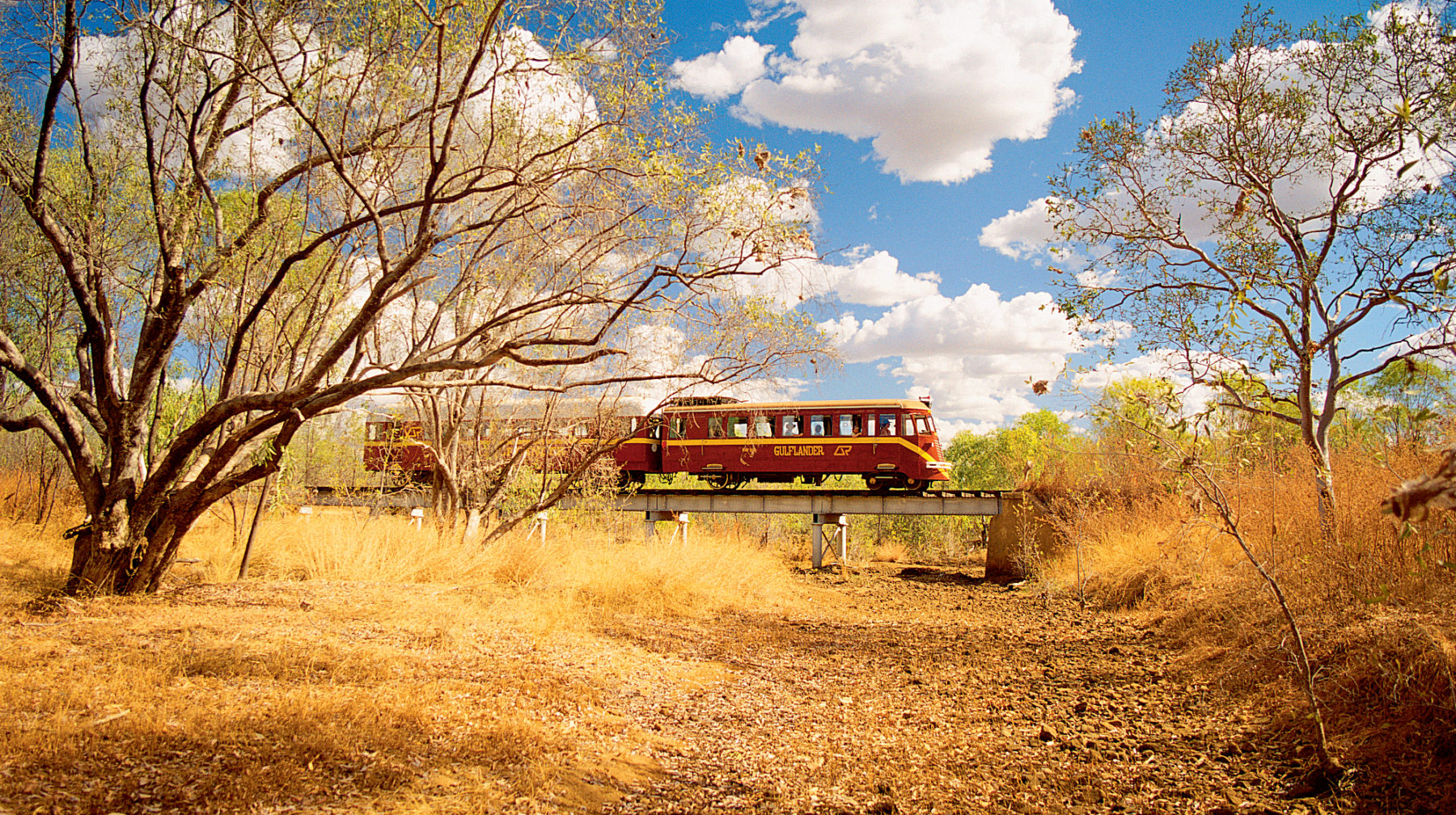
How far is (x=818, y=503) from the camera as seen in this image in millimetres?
19000

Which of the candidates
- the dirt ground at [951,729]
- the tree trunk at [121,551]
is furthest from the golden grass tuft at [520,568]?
the tree trunk at [121,551]

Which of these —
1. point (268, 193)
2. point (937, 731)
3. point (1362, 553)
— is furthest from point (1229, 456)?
point (268, 193)

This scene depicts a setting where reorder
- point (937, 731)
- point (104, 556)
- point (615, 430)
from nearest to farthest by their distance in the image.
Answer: point (937, 731), point (104, 556), point (615, 430)

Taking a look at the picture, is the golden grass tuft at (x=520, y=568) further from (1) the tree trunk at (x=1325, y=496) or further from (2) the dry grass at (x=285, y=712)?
(1) the tree trunk at (x=1325, y=496)

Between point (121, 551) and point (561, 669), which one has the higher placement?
point (121, 551)

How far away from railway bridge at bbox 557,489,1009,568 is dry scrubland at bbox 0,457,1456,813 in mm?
8164

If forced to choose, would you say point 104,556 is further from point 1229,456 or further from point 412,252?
point 1229,456

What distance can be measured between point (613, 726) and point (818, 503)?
14906mm

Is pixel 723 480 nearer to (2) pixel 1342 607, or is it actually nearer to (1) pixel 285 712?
(2) pixel 1342 607

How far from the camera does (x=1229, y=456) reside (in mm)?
5387

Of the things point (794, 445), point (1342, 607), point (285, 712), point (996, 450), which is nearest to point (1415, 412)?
point (1342, 607)

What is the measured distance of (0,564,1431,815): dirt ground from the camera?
10.4ft

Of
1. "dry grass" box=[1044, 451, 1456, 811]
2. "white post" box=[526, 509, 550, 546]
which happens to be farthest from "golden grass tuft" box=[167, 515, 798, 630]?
"dry grass" box=[1044, 451, 1456, 811]

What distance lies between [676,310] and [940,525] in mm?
37603
